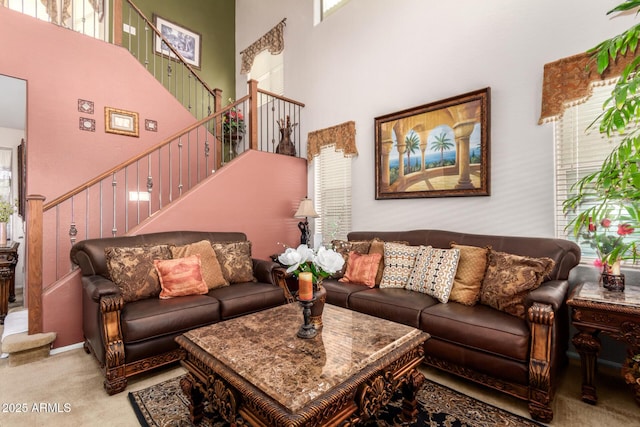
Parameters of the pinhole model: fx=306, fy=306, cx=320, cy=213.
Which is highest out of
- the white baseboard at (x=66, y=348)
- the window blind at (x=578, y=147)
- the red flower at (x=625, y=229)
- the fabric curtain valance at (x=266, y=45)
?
the fabric curtain valance at (x=266, y=45)

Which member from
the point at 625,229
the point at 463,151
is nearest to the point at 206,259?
the point at 463,151

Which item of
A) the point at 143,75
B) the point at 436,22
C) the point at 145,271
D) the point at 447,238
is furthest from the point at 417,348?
the point at 143,75

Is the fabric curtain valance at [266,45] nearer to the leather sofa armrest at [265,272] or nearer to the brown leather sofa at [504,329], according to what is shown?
the leather sofa armrest at [265,272]

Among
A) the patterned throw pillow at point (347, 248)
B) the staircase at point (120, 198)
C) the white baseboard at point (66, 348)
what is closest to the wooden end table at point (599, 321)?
the patterned throw pillow at point (347, 248)

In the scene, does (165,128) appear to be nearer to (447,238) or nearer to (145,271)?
(145,271)

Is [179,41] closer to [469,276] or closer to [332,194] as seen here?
[332,194]

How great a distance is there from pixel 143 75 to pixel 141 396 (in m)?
3.91

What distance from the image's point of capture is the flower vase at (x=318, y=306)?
176cm

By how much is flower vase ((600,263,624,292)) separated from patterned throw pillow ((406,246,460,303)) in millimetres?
903

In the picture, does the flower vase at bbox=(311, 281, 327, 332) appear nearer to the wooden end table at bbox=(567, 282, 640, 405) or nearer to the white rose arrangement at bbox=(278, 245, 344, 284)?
the white rose arrangement at bbox=(278, 245, 344, 284)

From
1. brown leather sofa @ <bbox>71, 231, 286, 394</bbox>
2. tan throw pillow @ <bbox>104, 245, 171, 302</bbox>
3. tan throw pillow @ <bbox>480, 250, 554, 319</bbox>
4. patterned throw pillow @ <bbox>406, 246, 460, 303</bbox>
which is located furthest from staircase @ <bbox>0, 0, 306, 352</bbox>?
tan throw pillow @ <bbox>480, 250, 554, 319</bbox>

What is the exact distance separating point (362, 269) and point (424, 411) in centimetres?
137

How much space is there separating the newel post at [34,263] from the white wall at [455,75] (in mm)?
3128

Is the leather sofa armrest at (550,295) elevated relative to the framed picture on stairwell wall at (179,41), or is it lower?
lower
